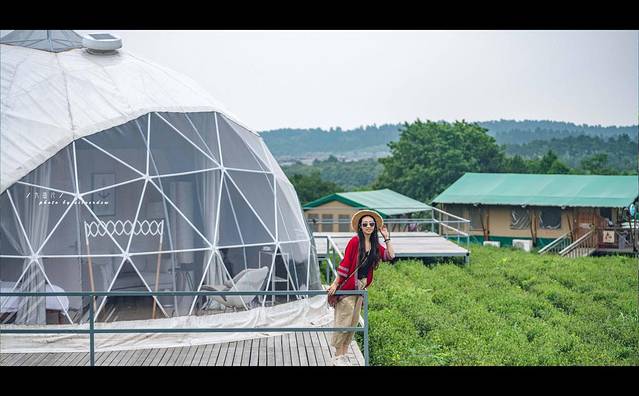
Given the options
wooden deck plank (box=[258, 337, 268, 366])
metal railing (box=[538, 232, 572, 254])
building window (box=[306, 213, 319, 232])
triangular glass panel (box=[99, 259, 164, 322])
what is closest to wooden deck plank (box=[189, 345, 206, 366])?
wooden deck plank (box=[258, 337, 268, 366])

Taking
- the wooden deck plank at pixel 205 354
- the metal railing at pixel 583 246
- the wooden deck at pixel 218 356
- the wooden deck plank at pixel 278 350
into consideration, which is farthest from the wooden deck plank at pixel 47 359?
the metal railing at pixel 583 246

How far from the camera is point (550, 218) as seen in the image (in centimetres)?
3412

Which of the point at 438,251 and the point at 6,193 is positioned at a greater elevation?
the point at 6,193

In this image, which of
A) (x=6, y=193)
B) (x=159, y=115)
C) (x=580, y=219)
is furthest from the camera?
(x=580, y=219)

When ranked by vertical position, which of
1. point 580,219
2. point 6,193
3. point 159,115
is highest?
point 159,115

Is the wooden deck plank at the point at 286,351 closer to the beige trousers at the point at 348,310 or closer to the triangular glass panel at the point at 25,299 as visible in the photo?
the beige trousers at the point at 348,310

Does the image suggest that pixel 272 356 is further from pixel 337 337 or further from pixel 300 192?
pixel 300 192

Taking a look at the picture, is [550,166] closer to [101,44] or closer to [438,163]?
[438,163]

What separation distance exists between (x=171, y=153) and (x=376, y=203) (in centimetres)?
2295

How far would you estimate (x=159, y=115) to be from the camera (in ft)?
41.7

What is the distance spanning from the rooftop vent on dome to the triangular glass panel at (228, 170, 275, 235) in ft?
8.64

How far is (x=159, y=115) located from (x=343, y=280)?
14.6ft

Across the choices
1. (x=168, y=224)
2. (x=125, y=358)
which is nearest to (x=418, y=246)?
(x=168, y=224)
